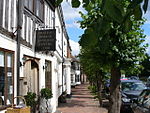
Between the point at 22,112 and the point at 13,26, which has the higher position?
the point at 13,26

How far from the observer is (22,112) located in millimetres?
7480

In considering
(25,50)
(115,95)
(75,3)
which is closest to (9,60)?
(25,50)

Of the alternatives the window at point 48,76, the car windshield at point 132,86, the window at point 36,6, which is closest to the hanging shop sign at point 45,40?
the window at point 36,6

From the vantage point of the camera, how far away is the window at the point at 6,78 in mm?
8000

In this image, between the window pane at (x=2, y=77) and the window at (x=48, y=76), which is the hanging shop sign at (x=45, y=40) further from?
the window pane at (x=2, y=77)

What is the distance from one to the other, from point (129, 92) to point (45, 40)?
6.57 meters

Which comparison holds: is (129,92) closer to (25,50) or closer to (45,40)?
(45,40)

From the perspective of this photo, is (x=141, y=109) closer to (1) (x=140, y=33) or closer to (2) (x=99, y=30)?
(1) (x=140, y=33)

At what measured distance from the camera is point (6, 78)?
826cm

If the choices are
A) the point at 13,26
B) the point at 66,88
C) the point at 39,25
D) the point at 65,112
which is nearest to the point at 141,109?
the point at 13,26

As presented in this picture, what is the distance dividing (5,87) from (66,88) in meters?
17.9

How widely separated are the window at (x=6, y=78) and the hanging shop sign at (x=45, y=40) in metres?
2.99

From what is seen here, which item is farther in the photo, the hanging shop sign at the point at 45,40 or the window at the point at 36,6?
the hanging shop sign at the point at 45,40

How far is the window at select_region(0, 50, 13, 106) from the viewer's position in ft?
26.2
